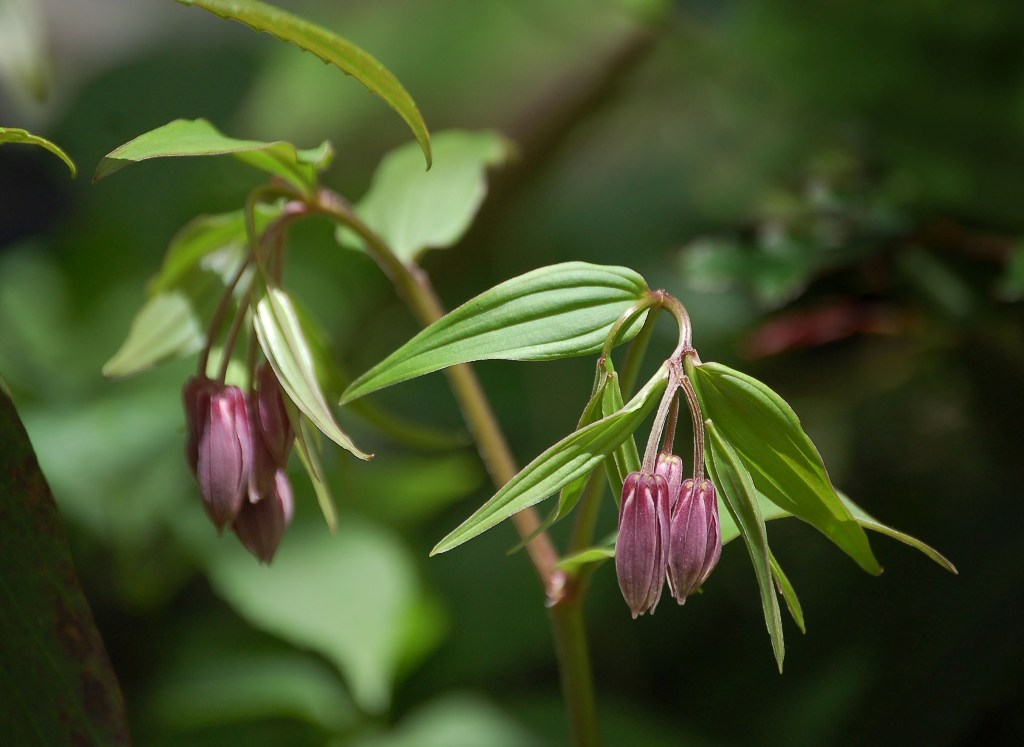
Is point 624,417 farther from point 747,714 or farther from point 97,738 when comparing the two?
point 747,714

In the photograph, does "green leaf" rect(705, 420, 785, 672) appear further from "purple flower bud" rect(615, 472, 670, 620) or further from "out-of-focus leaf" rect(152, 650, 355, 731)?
"out-of-focus leaf" rect(152, 650, 355, 731)

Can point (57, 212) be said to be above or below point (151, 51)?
below

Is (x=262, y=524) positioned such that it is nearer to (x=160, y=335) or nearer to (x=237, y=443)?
(x=237, y=443)

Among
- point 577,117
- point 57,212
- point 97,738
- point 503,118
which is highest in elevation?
point 97,738

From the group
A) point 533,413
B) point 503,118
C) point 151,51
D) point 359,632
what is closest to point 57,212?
point 151,51

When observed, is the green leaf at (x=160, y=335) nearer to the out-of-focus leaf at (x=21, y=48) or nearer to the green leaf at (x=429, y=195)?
the green leaf at (x=429, y=195)

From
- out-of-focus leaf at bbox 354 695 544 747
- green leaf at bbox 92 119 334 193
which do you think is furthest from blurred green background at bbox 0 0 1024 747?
green leaf at bbox 92 119 334 193

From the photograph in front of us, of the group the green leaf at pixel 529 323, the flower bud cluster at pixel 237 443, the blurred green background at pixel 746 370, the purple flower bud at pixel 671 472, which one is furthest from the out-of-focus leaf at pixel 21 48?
the purple flower bud at pixel 671 472
